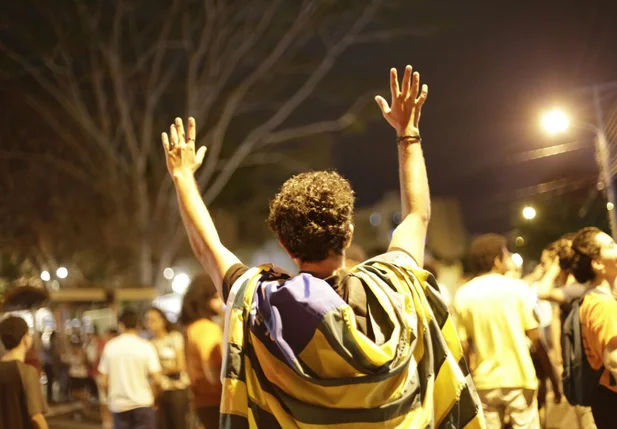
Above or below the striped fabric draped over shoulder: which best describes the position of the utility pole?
above

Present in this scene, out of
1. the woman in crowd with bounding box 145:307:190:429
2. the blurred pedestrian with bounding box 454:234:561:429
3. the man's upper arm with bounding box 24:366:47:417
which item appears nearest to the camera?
the blurred pedestrian with bounding box 454:234:561:429

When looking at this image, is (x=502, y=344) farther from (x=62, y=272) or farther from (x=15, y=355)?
(x=62, y=272)

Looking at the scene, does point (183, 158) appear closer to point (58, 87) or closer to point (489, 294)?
point (489, 294)

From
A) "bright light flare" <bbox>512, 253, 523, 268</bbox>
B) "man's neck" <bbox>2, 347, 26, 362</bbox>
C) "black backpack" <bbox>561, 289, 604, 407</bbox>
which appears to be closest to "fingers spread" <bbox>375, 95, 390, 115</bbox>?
"black backpack" <bbox>561, 289, 604, 407</bbox>

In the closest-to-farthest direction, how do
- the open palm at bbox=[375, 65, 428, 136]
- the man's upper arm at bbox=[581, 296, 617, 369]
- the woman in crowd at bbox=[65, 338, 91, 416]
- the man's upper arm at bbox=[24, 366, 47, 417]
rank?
the open palm at bbox=[375, 65, 428, 136], the man's upper arm at bbox=[581, 296, 617, 369], the man's upper arm at bbox=[24, 366, 47, 417], the woman in crowd at bbox=[65, 338, 91, 416]

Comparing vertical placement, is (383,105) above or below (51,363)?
above

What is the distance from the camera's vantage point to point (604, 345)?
3.69 metres

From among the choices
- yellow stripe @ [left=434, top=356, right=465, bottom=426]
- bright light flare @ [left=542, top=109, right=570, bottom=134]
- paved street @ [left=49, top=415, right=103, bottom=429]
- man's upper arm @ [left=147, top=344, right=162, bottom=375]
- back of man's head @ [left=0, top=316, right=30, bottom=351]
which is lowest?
paved street @ [left=49, top=415, right=103, bottom=429]

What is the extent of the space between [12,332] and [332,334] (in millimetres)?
3923

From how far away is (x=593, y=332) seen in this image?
384 centimetres

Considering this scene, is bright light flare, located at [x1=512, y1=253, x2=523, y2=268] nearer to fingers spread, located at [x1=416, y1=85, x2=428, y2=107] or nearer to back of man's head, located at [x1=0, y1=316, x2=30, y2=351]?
back of man's head, located at [x1=0, y1=316, x2=30, y2=351]

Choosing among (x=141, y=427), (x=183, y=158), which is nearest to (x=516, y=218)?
(x=141, y=427)

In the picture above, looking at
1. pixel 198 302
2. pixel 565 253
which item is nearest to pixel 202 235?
pixel 198 302

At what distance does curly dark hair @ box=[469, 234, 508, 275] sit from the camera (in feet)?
16.8
